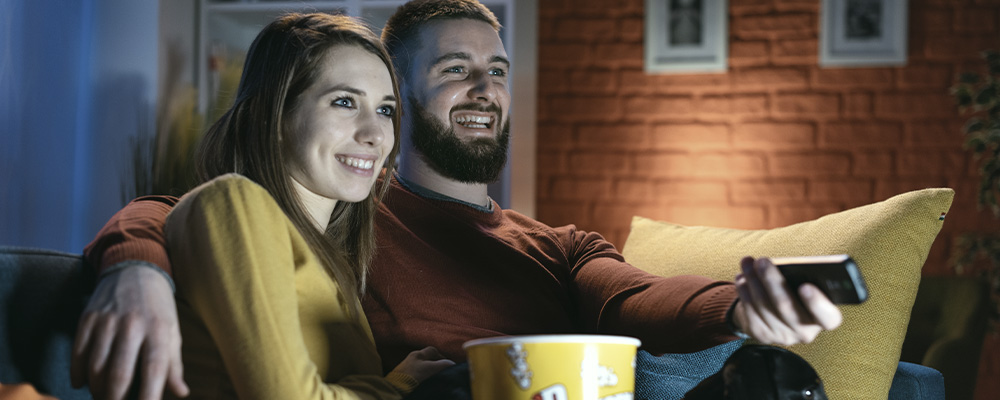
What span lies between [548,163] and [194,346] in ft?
10.0

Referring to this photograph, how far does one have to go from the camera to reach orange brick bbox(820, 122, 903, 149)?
370 cm

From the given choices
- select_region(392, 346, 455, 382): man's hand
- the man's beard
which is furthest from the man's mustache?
select_region(392, 346, 455, 382): man's hand

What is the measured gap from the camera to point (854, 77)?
373 cm

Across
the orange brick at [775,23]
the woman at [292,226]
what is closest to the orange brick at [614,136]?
the orange brick at [775,23]

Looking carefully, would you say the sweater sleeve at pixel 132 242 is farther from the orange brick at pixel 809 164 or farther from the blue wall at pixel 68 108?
the orange brick at pixel 809 164

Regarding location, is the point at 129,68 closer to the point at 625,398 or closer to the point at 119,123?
the point at 119,123

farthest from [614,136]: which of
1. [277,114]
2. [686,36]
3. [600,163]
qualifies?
[277,114]

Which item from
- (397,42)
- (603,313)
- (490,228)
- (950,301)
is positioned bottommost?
(950,301)

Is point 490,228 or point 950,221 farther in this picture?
point 950,221

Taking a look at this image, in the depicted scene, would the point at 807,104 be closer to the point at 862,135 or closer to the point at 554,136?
the point at 862,135

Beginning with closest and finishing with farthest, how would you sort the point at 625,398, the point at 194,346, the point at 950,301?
1. the point at 625,398
2. the point at 194,346
3. the point at 950,301

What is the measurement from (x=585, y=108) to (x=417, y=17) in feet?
7.21

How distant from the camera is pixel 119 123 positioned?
3543mm

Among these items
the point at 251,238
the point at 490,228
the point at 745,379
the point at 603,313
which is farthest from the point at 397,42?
the point at 745,379
